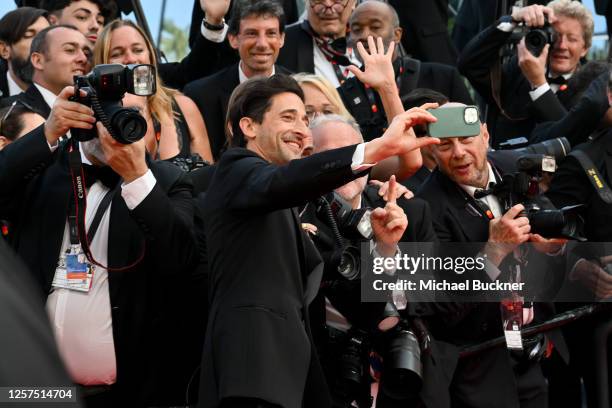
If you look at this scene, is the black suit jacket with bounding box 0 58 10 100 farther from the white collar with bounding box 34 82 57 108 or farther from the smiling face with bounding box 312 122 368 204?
the smiling face with bounding box 312 122 368 204

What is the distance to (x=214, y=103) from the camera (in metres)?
6.23

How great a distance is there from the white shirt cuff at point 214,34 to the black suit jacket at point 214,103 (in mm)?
564

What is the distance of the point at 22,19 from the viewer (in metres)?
6.61

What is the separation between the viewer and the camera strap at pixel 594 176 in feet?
17.6

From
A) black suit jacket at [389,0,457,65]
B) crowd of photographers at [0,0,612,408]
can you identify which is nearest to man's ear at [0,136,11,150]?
crowd of photographers at [0,0,612,408]

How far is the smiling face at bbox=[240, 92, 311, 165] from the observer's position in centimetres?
431

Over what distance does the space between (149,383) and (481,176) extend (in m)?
1.79

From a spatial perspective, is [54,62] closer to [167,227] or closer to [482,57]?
[167,227]

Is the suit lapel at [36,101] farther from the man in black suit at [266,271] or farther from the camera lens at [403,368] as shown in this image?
the camera lens at [403,368]

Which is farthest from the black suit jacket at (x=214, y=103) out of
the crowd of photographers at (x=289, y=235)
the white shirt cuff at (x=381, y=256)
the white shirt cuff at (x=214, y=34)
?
the white shirt cuff at (x=381, y=256)

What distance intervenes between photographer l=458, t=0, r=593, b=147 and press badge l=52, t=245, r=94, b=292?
2906 mm

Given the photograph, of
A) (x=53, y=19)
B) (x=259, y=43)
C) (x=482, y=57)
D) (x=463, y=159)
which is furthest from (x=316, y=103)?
(x=53, y=19)

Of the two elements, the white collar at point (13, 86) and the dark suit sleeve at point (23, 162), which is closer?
the dark suit sleeve at point (23, 162)

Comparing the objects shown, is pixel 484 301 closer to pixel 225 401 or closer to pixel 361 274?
pixel 361 274
